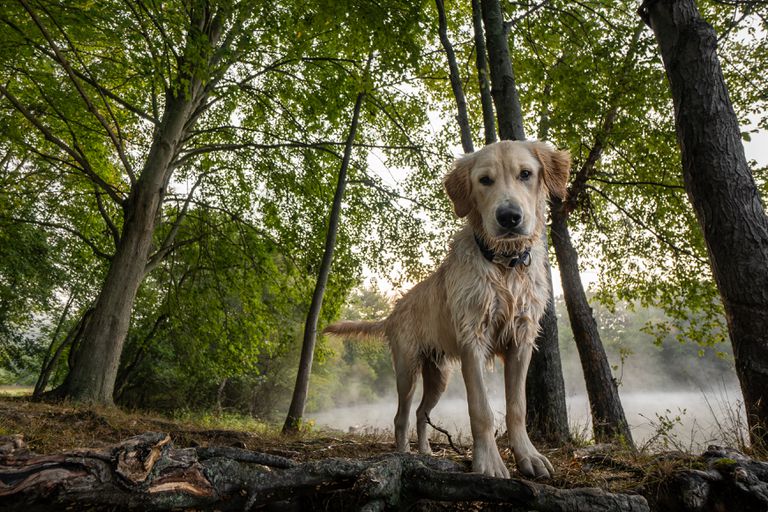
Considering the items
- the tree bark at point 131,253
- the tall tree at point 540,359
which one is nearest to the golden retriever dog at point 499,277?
the tall tree at point 540,359

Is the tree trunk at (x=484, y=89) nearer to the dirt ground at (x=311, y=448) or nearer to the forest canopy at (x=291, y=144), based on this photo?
the forest canopy at (x=291, y=144)

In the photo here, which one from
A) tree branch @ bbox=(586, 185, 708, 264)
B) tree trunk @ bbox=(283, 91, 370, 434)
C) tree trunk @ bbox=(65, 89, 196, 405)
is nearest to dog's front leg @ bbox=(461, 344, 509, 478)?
tree trunk @ bbox=(283, 91, 370, 434)

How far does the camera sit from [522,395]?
2.89 m

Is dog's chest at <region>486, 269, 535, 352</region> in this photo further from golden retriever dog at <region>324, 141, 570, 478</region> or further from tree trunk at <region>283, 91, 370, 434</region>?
tree trunk at <region>283, 91, 370, 434</region>

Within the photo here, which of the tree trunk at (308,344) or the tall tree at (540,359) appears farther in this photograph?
the tree trunk at (308,344)

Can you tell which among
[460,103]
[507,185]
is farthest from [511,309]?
[460,103]

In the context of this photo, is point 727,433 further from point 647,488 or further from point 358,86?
point 358,86

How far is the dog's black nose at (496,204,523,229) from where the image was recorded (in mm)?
2617

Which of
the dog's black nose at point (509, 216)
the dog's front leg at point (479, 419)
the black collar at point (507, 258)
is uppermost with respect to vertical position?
the dog's black nose at point (509, 216)

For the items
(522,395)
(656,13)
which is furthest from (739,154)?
(522,395)

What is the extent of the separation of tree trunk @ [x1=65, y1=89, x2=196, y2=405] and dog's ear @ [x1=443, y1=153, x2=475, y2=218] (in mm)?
6314

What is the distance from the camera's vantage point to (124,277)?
891 centimetres

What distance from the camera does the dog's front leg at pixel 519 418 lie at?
257 cm

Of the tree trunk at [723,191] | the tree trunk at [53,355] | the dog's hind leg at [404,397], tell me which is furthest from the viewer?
the tree trunk at [53,355]
